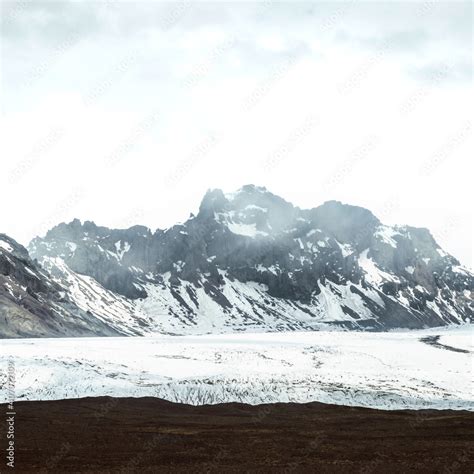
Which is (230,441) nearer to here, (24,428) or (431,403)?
(24,428)

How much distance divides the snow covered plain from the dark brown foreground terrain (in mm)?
2897

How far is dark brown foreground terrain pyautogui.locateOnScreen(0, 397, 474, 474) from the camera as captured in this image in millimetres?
28375

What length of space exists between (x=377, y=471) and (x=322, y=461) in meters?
2.78

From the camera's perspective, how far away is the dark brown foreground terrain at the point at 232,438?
1117 inches

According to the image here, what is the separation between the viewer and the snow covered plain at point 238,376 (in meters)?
49.1

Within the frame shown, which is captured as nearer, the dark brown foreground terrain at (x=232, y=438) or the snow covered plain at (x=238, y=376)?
the dark brown foreground terrain at (x=232, y=438)

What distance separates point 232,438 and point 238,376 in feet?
68.2

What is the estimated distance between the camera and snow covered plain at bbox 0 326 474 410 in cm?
4906

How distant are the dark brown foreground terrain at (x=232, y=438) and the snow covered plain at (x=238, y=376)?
2897 mm

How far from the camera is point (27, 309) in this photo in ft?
633

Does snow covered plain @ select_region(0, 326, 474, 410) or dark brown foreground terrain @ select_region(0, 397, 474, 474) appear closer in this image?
dark brown foreground terrain @ select_region(0, 397, 474, 474)

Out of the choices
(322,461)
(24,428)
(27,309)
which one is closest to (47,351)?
(24,428)

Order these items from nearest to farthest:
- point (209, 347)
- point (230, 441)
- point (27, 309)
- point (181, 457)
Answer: point (181, 457)
point (230, 441)
point (209, 347)
point (27, 309)

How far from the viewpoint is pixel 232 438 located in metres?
34.8
